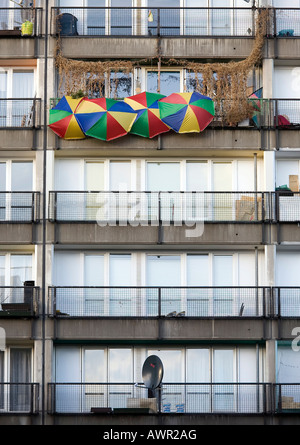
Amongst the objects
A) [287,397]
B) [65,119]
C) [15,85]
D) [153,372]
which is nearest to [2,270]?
[65,119]

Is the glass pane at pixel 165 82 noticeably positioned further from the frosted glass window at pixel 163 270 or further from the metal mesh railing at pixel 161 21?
the frosted glass window at pixel 163 270

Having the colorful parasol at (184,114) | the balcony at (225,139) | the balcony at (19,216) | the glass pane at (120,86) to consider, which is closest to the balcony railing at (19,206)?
the balcony at (19,216)

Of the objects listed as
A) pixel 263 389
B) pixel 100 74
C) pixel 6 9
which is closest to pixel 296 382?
pixel 263 389

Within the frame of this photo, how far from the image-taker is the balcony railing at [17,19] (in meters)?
45.8

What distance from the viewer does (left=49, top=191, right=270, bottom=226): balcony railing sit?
44.8m

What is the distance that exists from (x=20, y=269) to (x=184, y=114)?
765 cm

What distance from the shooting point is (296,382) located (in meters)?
44.5

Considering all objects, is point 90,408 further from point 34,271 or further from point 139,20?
point 139,20

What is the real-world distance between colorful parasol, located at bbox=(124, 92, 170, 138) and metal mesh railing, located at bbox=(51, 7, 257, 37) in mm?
2759

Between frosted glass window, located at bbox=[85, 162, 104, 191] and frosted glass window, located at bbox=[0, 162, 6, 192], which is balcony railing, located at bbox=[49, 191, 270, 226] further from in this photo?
frosted glass window, located at bbox=[0, 162, 6, 192]

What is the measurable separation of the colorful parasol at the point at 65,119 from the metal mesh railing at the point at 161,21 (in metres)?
3.06

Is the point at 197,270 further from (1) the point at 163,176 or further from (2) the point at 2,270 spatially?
(2) the point at 2,270

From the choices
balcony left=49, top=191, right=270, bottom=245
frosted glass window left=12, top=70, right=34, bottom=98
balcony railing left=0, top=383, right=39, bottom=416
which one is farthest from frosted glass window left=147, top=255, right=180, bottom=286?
frosted glass window left=12, top=70, right=34, bottom=98
